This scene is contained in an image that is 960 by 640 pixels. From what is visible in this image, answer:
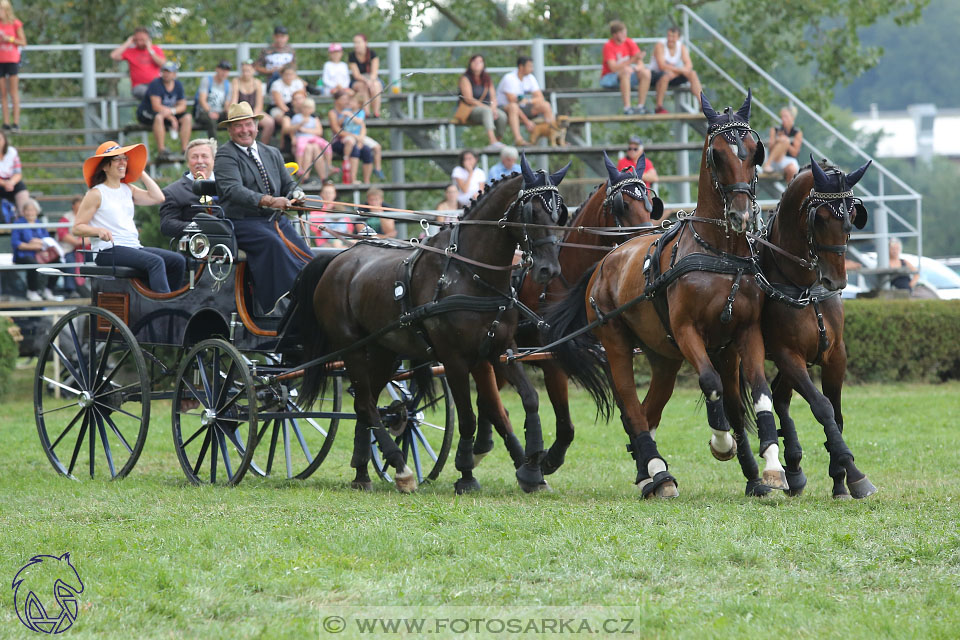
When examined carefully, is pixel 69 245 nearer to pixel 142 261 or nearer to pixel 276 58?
pixel 276 58

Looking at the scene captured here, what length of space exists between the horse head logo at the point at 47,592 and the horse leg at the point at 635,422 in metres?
3.48

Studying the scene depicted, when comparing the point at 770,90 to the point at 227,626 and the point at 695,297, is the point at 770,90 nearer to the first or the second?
the point at 695,297

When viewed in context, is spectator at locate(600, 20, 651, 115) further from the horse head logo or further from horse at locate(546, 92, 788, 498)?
the horse head logo

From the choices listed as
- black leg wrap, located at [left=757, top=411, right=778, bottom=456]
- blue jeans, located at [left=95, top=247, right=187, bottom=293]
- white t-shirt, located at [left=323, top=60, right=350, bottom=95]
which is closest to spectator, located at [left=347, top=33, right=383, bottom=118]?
white t-shirt, located at [left=323, top=60, right=350, bottom=95]

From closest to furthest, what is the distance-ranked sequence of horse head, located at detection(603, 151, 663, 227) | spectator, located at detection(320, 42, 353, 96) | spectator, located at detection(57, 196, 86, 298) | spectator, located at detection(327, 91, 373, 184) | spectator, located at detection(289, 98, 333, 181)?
horse head, located at detection(603, 151, 663, 227)
spectator, located at detection(57, 196, 86, 298)
spectator, located at detection(289, 98, 333, 181)
spectator, located at detection(327, 91, 373, 184)
spectator, located at detection(320, 42, 353, 96)

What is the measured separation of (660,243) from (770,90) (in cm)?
1809

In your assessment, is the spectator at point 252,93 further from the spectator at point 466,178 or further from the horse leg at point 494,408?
the horse leg at point 494,408

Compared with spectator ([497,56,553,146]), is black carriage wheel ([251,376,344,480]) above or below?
below

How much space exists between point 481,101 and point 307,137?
2.58 meters

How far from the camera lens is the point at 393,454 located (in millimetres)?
8438

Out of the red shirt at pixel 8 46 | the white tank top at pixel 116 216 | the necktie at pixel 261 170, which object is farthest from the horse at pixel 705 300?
the red shirt at pixel 8 46

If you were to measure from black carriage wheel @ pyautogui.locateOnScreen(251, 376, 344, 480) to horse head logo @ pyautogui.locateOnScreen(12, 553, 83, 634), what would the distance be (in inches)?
116

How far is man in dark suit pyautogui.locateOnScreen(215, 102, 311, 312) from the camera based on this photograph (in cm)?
881

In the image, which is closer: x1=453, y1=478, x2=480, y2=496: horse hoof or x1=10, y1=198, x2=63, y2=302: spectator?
x1=453, y1=478, x2=480, y2=496: horse hoof
